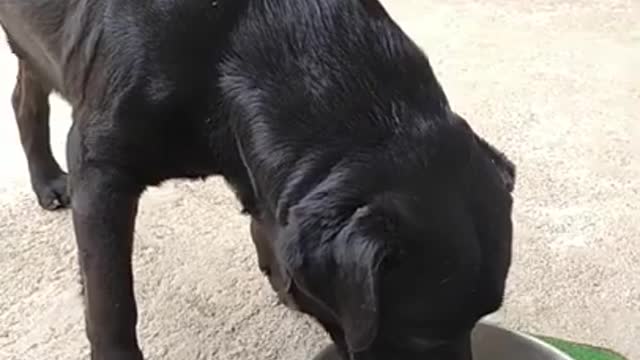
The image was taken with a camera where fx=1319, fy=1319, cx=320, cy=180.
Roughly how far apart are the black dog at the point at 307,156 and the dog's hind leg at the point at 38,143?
0.44 meters

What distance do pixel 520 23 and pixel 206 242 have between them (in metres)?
1.02

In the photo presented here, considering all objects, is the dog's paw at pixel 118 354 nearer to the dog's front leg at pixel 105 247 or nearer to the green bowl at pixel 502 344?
the dog's front leg at pixel 105 247

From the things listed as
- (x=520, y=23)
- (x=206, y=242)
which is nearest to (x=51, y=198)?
(x=206, y=242)

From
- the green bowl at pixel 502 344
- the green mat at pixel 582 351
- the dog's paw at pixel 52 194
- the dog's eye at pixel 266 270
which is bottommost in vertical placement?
the green mat at pixel 582 351

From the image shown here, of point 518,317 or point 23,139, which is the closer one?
point 518,317

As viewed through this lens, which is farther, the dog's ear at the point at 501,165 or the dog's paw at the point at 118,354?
the dog's paw at the point at 118,354

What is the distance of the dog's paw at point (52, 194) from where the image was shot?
7.24ft

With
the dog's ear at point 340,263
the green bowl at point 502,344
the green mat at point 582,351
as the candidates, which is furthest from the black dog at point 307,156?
the green mat at point 582,351

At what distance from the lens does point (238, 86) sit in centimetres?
153

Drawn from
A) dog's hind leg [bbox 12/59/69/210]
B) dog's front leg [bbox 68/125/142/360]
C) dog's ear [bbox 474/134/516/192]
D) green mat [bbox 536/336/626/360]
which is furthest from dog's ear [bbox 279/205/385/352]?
dog's hind leg [bbox 12/59/69/210]

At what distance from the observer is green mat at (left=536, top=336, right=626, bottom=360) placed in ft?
6.16

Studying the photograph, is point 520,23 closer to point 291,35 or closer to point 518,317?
point 518,317

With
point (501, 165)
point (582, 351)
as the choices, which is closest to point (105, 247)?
point (501, 165)

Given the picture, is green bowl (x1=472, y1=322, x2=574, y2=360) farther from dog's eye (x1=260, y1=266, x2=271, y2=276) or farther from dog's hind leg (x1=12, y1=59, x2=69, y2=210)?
dog's hind leg (x1=12, y1=59, x2=69, y2=210)
